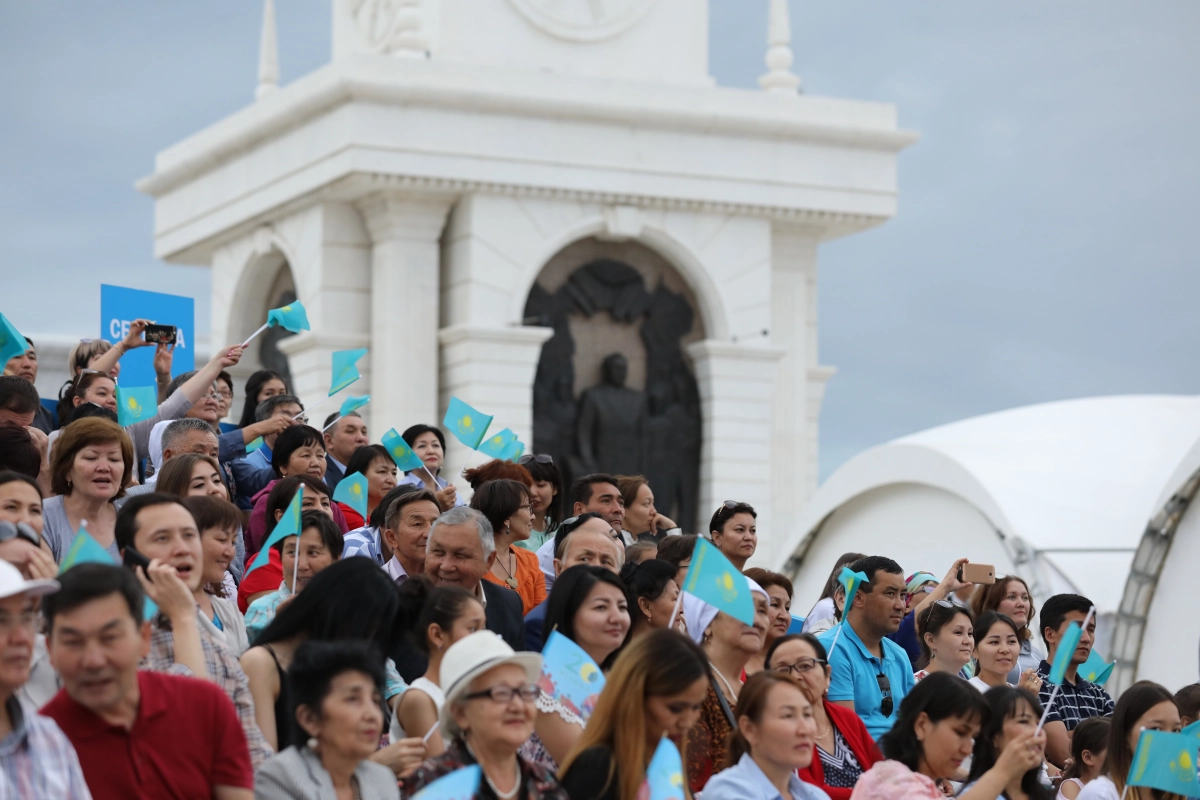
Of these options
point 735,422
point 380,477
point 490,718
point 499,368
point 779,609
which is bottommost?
point 490,718

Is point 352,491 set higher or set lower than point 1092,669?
higher

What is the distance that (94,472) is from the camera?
7.21 meters

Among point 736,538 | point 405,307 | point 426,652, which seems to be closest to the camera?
point 426,652

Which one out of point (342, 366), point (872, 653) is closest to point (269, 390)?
point (342, 366)

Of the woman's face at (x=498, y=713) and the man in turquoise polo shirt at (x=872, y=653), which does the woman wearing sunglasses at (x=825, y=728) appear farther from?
the woman's face at (x=498, y=713)

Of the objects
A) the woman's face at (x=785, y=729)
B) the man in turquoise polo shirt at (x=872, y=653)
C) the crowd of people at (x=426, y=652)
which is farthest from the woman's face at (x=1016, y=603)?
the woman's face at (x=785, y=729)

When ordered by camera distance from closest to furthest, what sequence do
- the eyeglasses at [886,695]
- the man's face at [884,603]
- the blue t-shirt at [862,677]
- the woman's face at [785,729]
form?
the woman's face at [785,729], the blue t-shirt at [862,677], the eyeglasses at [886,695], the man's face at [884,603]

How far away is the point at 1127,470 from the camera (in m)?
22.2

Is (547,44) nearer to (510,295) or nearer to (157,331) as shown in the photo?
(510,295)

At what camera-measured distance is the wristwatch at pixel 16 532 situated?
18.0 feet

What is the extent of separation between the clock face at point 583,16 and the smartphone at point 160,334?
12.6 m

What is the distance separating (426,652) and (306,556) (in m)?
1.22

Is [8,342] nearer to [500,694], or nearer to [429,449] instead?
[429,449]

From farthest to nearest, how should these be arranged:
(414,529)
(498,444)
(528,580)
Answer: (498,444) → (528,580) → (414,529)
